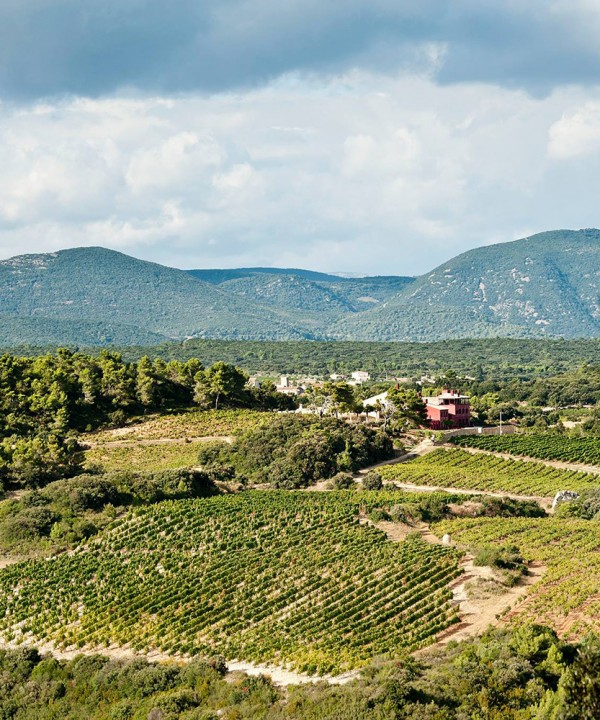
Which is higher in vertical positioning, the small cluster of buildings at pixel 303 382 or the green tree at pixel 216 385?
the green tree at pixel 216 385

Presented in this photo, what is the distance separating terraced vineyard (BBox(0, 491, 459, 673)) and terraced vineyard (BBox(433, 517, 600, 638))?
3.62 meters

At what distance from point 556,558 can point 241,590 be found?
1588cm

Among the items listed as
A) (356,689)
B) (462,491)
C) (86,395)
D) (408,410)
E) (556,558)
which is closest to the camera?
(356,689)

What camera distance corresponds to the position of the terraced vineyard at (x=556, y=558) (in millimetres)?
35562

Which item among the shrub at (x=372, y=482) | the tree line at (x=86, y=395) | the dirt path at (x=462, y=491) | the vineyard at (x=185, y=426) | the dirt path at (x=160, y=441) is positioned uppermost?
the tree line at (x=86, y=395)

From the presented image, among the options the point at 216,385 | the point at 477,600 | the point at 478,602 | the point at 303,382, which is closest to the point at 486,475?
the point at 216,385

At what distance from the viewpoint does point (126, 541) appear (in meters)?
51.0

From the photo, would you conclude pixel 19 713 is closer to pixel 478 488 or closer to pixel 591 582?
pixel 591 582

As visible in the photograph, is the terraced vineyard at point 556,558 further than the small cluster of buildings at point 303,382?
No

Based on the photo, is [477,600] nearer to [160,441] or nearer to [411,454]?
[411,454]

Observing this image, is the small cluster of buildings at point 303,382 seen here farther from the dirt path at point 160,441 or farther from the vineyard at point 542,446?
the vineyard at point 542,446

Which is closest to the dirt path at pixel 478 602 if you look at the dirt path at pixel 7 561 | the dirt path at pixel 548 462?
the dirt path at pixel 7 561

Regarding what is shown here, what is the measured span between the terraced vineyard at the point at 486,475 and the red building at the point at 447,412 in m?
13.0

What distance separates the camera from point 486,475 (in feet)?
245
